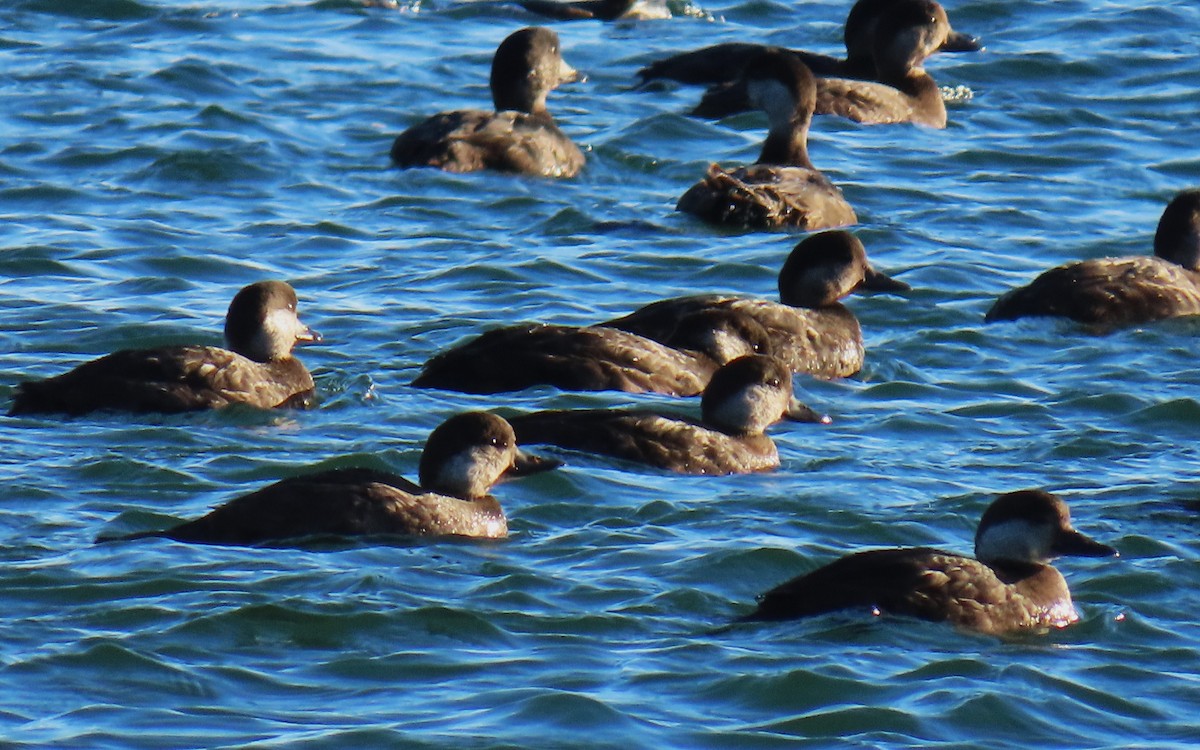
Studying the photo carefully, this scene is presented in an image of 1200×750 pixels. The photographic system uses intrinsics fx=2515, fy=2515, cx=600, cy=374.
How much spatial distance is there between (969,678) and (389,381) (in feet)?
15.1

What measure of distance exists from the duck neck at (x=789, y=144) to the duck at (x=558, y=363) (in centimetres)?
473

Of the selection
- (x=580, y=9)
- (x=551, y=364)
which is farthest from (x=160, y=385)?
(x=580, y=9)

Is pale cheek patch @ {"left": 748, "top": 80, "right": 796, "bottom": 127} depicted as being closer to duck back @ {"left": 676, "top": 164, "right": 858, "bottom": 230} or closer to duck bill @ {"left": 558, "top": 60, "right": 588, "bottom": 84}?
duck back @ {"left": 676, "top": 164, "right": 858, "bottom": 230}

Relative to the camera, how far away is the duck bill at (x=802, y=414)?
11.4 metres

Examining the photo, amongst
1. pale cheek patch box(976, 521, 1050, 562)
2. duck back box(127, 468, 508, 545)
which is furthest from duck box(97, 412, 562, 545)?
pale cheek patch box(976, 521, 1050, 562)

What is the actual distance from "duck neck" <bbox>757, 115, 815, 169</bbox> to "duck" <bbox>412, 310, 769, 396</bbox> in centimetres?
473

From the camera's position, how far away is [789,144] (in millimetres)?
16391

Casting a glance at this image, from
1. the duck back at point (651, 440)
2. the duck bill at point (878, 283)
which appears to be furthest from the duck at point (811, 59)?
the duck back at point (651, 440)

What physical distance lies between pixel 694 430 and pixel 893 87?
8647 millimetres

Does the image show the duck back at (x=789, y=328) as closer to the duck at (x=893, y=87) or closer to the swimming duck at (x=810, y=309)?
the swimming duck at (x=810, y=309)

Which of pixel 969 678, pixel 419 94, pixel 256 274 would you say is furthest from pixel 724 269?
pixel 969 678

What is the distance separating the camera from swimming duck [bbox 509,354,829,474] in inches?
419

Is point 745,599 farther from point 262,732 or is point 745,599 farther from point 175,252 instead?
point 175,252

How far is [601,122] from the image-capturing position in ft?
60.5
